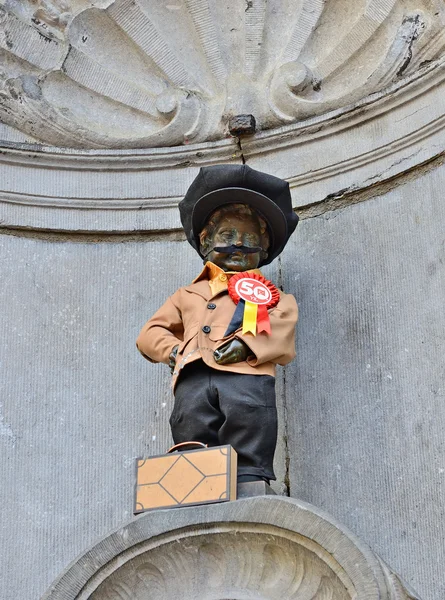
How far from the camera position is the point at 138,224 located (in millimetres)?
5180

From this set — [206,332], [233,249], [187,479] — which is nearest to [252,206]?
[233,249]

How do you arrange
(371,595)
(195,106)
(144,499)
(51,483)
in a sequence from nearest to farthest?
(371,595) < (144,499) < (51,483) < (195,106)

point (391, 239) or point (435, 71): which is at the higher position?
point (435, 71)

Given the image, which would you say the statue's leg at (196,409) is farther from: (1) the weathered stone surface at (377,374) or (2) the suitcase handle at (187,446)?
(1) the weathered stone surface at (377,374)

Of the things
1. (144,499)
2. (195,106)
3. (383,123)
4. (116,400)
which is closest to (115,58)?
(195,106)

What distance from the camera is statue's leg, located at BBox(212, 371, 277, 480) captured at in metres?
4.14

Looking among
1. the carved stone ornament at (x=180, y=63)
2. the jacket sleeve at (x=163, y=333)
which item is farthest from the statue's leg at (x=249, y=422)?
the carved stone ornament at (x=180, y=63)

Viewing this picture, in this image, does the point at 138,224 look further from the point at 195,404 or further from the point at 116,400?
the point at 195,404

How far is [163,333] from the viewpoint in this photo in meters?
4.45

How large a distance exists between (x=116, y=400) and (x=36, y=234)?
763mm

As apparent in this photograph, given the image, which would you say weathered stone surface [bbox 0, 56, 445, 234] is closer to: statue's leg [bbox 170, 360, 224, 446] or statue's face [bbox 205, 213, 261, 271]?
statue's face [bbox 205, 213, 261, 271]

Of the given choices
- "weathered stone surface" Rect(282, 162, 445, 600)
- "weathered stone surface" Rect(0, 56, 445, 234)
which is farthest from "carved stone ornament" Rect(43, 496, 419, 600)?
"weathered stone surface" Rect(0, 56, 445, 234)

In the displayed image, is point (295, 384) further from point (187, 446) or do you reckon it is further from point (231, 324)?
point (187, 446)

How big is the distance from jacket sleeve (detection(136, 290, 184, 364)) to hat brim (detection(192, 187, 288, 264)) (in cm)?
28
